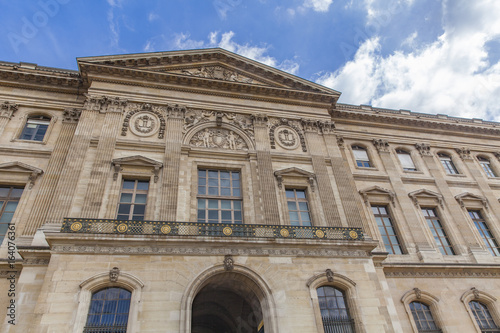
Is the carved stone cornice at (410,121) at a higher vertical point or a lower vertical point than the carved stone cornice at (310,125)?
higher

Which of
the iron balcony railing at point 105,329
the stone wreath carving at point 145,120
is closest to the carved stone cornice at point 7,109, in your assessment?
the stone wreath carving at point 145,120

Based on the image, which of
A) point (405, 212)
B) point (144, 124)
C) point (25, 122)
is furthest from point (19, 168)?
point (405, 212)

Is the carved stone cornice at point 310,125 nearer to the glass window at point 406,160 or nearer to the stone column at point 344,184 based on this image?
the stone column at point 344,184

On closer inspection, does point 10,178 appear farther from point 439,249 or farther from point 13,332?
point 439,249

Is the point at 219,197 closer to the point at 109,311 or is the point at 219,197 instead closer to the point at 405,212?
the point at 109,311

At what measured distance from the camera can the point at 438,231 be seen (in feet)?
56.3

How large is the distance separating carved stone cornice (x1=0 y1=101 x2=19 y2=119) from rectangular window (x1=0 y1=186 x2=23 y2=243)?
388 cm

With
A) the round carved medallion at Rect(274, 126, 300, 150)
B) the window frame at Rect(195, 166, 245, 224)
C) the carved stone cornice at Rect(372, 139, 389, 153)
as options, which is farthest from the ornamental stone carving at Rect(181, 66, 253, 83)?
the carved stone cornice at Rect(372, 139, 389, 153)

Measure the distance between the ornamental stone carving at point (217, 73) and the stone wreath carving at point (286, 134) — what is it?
122 inches

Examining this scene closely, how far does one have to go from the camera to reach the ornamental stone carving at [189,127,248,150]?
51.3 ft

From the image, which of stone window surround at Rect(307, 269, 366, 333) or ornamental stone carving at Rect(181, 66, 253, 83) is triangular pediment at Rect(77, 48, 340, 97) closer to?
ornamental stone carving at Rect(181, 66, 253, 83)

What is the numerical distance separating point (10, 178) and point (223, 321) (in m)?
10.8

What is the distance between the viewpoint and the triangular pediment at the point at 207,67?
53.9 ft

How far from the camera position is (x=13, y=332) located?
32.8ft
